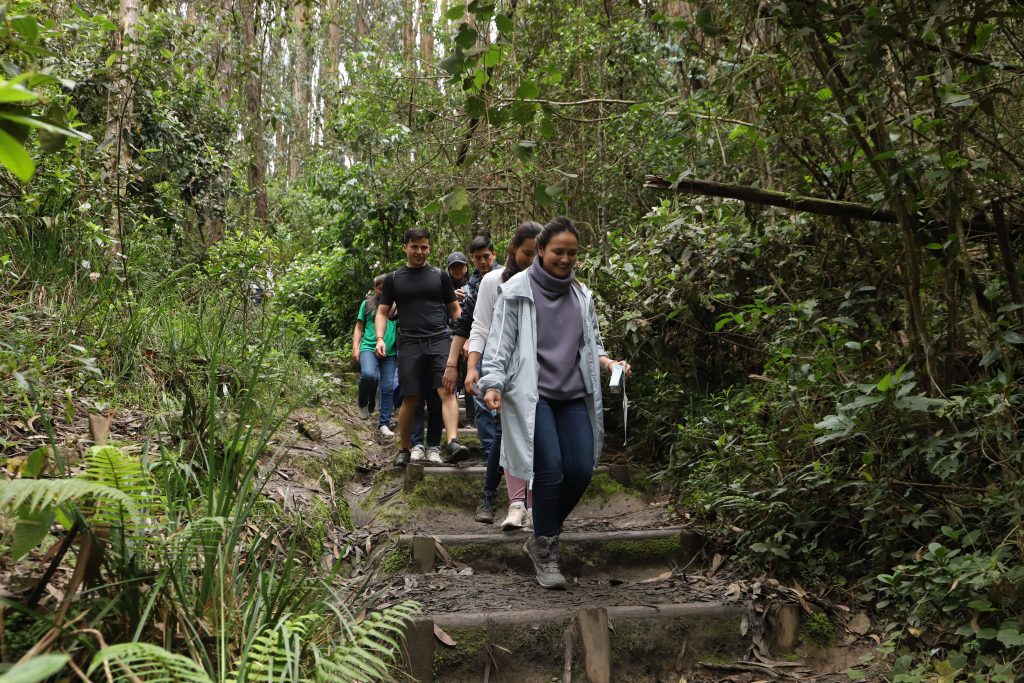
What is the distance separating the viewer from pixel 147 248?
779cm

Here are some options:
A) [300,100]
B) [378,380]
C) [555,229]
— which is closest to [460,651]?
[555,229]

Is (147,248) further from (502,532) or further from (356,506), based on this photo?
(502,532)

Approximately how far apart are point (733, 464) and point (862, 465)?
3.37ft

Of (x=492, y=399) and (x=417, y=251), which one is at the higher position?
(x=417, y=251)

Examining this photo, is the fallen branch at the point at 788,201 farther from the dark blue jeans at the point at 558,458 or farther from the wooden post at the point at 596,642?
the wooden post at the point at 596,642

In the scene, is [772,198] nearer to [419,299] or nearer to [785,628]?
[785,628]

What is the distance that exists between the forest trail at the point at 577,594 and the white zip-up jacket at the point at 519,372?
0.72 meters

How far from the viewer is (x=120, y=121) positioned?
6.98m

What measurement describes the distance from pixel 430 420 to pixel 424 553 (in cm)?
224

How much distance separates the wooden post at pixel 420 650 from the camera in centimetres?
387

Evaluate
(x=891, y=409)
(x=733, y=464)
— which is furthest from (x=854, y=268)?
(x=733, y=464)

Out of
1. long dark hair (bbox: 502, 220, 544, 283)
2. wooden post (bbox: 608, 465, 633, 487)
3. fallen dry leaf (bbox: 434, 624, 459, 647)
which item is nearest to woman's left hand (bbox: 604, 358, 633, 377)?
long dark hair (bbox: 502, 220, 544, 283)

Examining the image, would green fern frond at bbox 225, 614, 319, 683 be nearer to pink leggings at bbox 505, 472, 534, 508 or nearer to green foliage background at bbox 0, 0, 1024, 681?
green foliage background at bbox 0, 0, 1024, 681

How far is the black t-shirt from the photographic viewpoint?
6.99m
